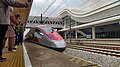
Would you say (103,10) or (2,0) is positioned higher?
(103,10)

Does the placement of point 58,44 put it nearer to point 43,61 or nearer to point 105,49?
point 43,61

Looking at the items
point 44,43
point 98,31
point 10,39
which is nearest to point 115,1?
point 98,31

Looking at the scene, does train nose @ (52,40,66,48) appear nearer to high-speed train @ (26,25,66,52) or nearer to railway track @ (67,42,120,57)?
high-speed train @ (26,25,66,52)

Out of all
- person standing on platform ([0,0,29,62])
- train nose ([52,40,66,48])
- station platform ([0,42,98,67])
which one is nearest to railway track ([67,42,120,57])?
train nose ([52,40,66,48])

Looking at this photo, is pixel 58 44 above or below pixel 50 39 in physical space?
below

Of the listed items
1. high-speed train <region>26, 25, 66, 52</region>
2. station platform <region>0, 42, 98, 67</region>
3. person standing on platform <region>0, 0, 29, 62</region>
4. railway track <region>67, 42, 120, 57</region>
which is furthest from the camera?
railway track <region>67, 42, 120, 57</region>

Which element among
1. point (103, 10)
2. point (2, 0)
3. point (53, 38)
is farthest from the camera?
point (103, 10)

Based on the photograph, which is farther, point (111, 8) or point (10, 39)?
point (111, 8)

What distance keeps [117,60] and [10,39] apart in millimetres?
6718

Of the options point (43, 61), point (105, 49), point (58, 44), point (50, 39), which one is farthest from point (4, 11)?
point (105, 49)

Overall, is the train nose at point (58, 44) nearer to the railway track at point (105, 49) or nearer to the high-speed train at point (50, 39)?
the high-speed train at point (50, 39)

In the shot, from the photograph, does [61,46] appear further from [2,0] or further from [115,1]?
[115,1]

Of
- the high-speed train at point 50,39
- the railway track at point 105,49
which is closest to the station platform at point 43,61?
the high-speed train at point 50,39

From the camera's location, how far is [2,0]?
3.46 metres
